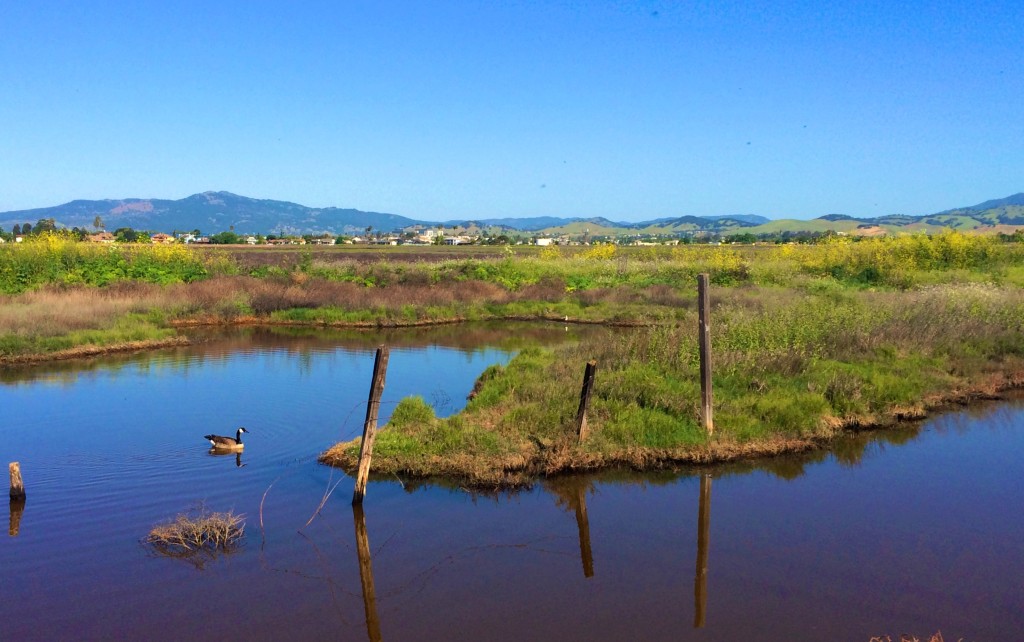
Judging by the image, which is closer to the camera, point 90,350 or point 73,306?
point 90,350

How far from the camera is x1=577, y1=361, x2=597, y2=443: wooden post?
493 inches

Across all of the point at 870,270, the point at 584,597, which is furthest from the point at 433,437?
the point at 870,270

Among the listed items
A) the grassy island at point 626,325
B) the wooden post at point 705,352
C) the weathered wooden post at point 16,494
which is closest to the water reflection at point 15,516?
the weathered wooden post at point 16,494

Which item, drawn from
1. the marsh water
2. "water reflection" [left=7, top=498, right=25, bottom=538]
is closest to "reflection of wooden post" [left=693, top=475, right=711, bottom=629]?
the marsh water

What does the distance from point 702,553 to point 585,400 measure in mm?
3465

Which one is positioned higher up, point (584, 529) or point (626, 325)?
point (626, 325)

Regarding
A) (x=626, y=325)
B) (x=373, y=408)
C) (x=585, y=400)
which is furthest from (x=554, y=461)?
(x=626, y=325)

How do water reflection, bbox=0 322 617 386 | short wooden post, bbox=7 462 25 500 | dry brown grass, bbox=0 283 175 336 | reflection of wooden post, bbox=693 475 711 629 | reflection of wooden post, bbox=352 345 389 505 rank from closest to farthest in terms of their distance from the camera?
reflection of wooden post, bbox=693 475 711 629 → reflection of wooden post, bbox=352 345 389 505 → short wooden post, bbox=7 462 25 500 → water reflection, bbox=0 322 617 386 → dry brown grass, bbox=0 283 175 336

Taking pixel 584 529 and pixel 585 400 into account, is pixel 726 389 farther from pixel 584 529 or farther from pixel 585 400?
pixel 584 529

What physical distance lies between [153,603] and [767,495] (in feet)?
28.8

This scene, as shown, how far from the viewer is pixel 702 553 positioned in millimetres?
9820

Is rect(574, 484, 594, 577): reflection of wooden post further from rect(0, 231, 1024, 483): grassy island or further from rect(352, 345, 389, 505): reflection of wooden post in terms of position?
rect(352, 345, 389, 505): reflection of wooden post

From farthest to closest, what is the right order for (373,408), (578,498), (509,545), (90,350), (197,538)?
(90,350) → (578,498) → (373,408) → (509,545) → (197,538)

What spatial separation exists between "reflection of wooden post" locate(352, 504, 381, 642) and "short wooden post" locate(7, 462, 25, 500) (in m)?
4.87
